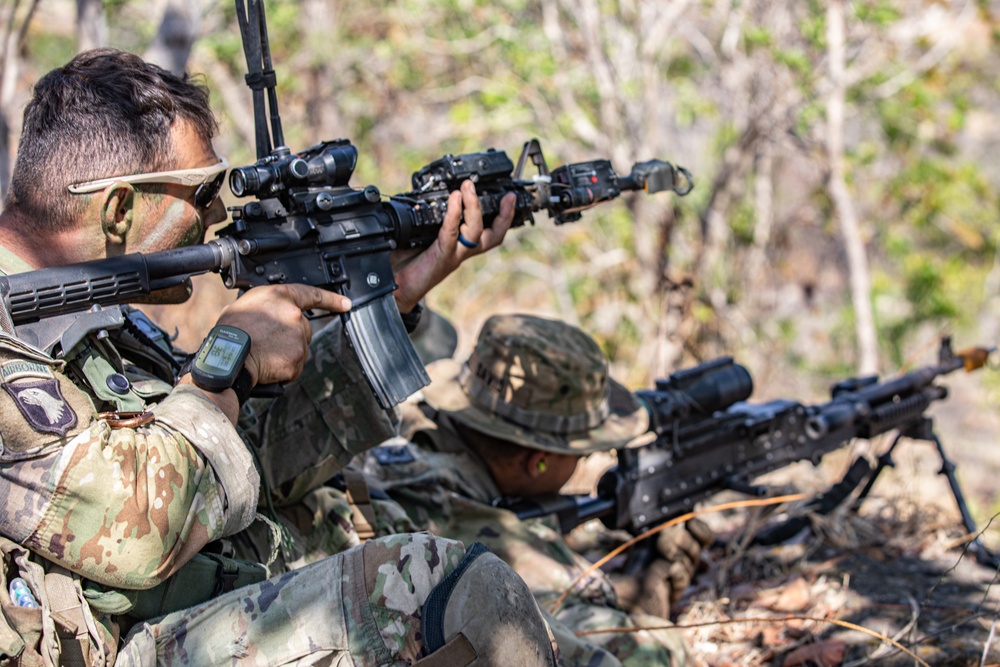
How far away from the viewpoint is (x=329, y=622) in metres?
2.16

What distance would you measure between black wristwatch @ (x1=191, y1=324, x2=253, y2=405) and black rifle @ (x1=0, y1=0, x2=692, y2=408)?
221 millimetres

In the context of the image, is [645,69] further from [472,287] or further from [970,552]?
[970,552]

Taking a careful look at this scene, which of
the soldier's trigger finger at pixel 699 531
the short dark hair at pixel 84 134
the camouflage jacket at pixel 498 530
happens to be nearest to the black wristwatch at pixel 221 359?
the short dark hair at pixel 84 134

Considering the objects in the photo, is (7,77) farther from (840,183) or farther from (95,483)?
(840,183)

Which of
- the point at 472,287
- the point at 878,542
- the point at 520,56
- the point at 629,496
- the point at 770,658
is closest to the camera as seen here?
the point at 770,658

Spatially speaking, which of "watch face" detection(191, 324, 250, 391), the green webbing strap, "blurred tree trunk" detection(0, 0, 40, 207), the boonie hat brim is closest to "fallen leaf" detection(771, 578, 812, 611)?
the boonie hat brim

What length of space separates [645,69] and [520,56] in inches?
49.8

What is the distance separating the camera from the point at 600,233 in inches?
393

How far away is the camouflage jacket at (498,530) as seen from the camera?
314 cm

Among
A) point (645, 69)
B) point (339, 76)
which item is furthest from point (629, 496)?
point (339, 76)

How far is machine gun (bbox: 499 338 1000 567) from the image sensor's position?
3.89 metres

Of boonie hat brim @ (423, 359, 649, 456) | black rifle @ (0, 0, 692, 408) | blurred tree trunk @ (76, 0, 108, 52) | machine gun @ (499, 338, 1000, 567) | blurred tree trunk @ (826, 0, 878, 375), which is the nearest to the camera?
black rifle @ (0, 0, 692, 408)

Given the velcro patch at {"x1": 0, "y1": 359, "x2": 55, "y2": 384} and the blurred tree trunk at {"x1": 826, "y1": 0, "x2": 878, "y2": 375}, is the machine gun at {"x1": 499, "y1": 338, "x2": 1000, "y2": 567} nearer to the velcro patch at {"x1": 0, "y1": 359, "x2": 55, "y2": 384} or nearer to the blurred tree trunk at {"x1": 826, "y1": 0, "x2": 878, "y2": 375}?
the velcro patch at {"x1": 0, "y1": 359, "x2": 55, "y2": 384}

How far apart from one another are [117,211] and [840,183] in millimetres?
6330
